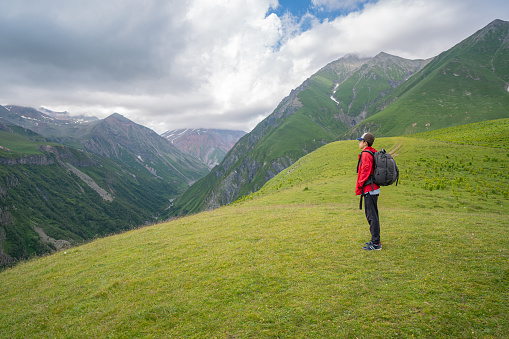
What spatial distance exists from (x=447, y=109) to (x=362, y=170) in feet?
730

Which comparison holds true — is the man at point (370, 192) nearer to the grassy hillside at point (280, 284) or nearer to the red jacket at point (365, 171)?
the red jacket at point (365, 171)

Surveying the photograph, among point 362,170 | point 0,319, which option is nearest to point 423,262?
point 362,170

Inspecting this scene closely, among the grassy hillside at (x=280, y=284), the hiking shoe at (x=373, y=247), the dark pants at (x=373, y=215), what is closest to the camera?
the grassy hillside at (x=280, y=284)

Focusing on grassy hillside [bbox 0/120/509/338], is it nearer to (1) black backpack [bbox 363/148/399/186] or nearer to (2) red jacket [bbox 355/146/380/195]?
(2) red jacket [bbox 355/146/380/195]

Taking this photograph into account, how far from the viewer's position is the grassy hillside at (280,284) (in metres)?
6.48

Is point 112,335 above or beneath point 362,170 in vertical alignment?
beneath

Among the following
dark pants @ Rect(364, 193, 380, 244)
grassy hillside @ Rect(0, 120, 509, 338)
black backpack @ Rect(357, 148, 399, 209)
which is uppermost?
black backpack @ Rect(357, 148, 399, 209)

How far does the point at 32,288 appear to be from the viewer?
466 inches

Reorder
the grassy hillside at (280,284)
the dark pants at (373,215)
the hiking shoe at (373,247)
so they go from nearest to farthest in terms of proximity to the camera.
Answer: the grassy hillside at (280,284) → the dark pants at (373,215) → the hiking shoe at (373,247)

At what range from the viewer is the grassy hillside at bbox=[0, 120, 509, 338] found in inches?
255

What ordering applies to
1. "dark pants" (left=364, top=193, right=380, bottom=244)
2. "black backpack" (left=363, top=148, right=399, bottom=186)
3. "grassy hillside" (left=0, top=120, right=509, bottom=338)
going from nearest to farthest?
"grassy hillside" (left=0, top=120, right=509, bottom=338)
"black backpack" (left=363, top=148, right=399, bottom=186)
"dark pants" (left=364, top=193, right=380, bottom=244)

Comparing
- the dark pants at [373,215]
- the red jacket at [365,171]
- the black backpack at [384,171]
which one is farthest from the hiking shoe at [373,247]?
the black backpack at [384,171]

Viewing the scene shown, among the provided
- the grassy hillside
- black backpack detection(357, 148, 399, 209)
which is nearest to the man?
black backpack detection(357, 148, 399, 209)

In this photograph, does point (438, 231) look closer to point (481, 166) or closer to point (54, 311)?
point (54, 311)
